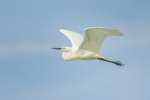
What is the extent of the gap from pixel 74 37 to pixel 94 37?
384 centimetres

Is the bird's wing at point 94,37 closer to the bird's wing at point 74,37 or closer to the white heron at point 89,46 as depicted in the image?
the white heron at point 89,46

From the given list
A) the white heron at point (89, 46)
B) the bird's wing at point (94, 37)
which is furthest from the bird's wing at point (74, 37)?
the bird's wing at point (94, 37)

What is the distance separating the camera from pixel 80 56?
29.6 meters

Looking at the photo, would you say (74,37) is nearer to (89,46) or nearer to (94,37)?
(89,46)

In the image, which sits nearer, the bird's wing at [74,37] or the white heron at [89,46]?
the white heron at [89,46]

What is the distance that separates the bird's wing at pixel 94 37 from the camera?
2721 cm

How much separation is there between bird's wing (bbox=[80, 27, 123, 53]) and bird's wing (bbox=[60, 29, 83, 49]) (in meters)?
1.66

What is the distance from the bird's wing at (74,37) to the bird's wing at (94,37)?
1.66 m

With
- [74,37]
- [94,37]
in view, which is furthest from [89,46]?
[74,37]

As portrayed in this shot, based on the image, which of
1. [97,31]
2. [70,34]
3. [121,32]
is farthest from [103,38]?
[70,34]

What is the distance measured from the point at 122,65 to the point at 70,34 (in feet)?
15.2

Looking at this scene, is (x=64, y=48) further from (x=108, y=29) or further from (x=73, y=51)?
(x=108, y=29)

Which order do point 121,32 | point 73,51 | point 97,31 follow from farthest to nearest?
point 73,51, point 97,31, point 121,32

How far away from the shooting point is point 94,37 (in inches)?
1128
